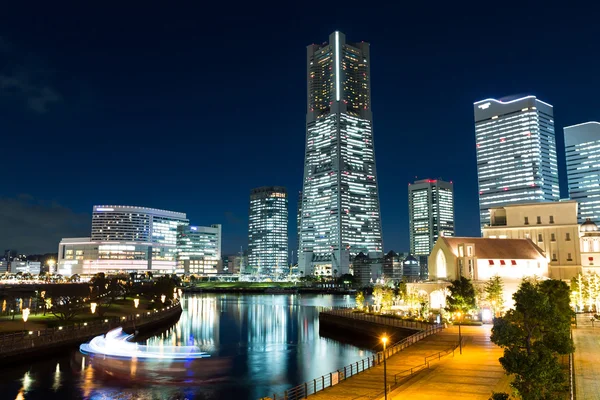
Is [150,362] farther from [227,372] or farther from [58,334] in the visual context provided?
[58,334]

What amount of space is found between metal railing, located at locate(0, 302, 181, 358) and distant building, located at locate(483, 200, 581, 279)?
79.8 meters

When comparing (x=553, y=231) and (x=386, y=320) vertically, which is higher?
(x=553, y=231)

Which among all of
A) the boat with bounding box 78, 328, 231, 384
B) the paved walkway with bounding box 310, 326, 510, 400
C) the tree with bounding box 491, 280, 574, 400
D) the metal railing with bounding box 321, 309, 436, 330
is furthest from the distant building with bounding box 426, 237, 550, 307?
the tree with bounding box 491, 280, 574, 400

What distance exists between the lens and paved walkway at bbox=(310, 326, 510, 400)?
3142 centimetres

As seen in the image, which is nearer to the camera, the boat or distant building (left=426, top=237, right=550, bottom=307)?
the boat

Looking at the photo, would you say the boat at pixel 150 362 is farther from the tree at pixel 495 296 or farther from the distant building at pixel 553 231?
the distant building at pixel 553 231

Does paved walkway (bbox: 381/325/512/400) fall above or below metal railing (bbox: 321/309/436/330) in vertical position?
above

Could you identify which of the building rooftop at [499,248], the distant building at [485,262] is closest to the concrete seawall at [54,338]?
the distant building at [485,262]

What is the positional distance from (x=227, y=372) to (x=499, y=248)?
64.2 meters

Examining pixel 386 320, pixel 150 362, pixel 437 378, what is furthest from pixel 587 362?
pixel 150 362

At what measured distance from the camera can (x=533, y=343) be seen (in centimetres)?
2728

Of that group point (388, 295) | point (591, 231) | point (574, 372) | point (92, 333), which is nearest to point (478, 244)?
point (388, 295)

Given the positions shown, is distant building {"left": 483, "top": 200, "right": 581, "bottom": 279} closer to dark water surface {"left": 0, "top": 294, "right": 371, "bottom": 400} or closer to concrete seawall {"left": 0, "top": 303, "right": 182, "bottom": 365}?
dark water surface {"left": 0, "top": 294, "right": 371, "bottom": 400}

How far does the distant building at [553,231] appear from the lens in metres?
112
